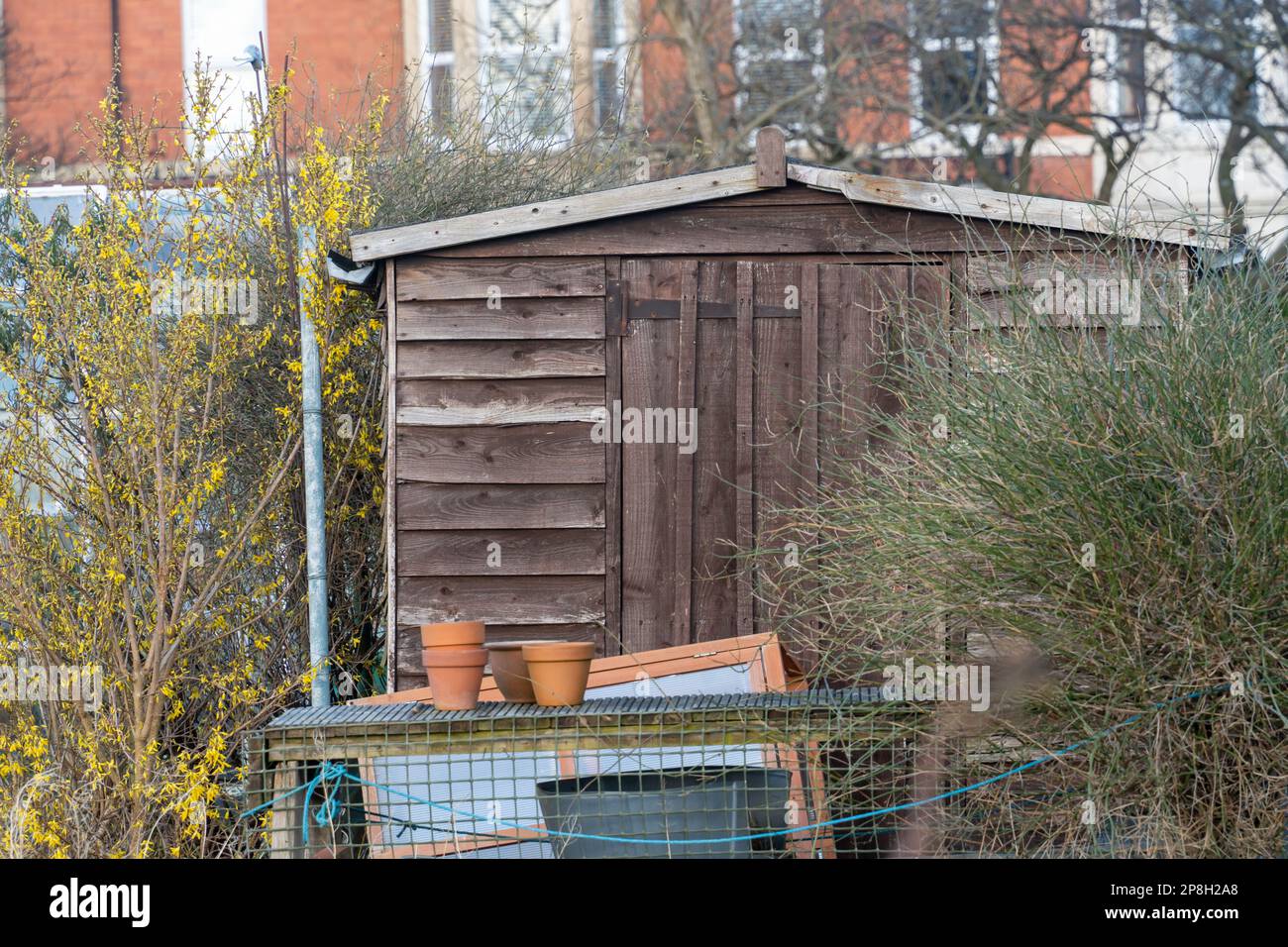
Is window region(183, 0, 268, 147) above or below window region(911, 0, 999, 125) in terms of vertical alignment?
above

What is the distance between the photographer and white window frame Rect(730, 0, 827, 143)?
15352mm

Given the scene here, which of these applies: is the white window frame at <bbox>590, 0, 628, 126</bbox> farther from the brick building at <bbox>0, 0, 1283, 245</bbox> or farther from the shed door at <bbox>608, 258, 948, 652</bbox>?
the shed door at <bbox>608, 258, 948, 652</bbox>

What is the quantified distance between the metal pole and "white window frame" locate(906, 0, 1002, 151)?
32.3ft

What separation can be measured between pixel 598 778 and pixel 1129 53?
12897 millimetres

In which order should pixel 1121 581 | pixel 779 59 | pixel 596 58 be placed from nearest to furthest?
pixel 1121 581, pixel 779 59, pixel 596 58

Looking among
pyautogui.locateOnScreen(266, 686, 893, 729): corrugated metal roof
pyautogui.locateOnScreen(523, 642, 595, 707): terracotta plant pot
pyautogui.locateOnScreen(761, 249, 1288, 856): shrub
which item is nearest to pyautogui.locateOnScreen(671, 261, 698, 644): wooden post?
pyautogui.locateOnScreen(266, 686, 893, 729): corrugated metal roof

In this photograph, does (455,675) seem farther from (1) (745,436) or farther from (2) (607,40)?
(2) (607,40)

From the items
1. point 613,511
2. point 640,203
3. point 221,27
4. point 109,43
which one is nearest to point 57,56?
point 109,43

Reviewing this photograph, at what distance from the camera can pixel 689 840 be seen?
455 centimetres

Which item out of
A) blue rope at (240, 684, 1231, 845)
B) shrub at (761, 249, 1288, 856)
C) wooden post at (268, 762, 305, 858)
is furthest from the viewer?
wooden post at (268, 762, 305, 858)

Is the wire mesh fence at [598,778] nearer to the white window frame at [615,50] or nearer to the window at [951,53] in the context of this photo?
the white window frame at [615,50]

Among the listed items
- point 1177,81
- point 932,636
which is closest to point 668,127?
point 1177,81

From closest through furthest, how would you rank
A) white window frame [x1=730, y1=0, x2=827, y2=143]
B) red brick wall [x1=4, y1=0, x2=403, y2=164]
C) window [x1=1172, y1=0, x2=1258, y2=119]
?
window [x1=1172, y1=0, x2=1258, y2=119]
white window frame [x1=730, y1=0, x2=827, y2=143]
red brick wall [x1=4, y1=0, x2=403, y2=164]
